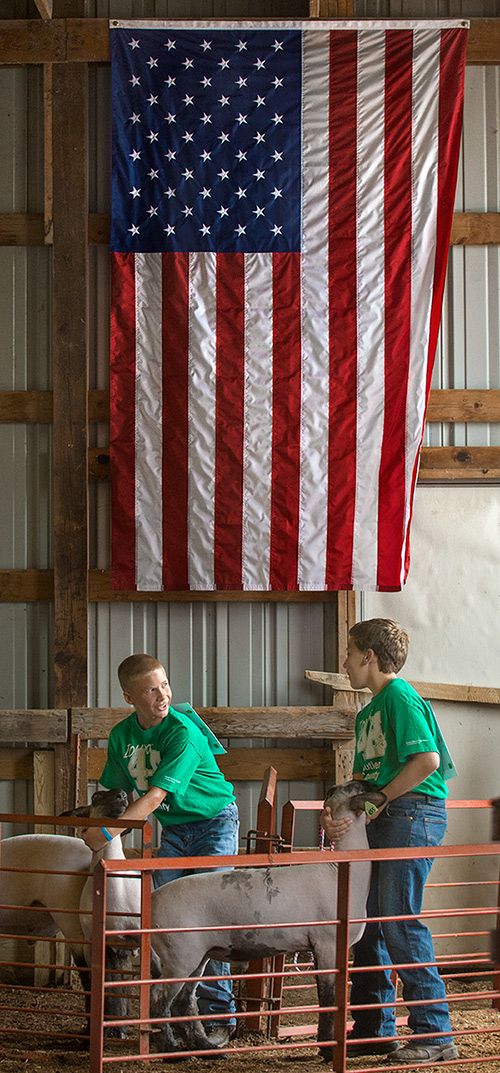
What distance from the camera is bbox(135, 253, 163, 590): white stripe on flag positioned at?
725cm

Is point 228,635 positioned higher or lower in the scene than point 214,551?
lower

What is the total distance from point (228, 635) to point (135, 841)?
4.56ft

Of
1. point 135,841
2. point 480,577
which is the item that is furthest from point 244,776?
point 480,577

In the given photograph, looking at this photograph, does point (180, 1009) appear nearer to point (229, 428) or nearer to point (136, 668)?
point (136, 668)

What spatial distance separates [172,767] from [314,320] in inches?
136

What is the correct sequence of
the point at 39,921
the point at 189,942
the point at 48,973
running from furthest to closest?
A: the point at 48,973 < the point at 39,921 < the point at 189,942

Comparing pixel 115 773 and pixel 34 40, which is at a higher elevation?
pixel 34 40

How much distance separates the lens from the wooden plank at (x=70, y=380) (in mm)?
7281

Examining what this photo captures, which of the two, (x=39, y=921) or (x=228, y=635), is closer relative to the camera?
(x=39, y=921)

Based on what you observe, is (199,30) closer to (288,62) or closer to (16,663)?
(288,62)

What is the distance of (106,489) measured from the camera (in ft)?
24.5

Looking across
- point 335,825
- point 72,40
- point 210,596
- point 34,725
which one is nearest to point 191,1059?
point 335,825

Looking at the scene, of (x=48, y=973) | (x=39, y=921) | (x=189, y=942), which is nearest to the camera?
(x=189, y=942)

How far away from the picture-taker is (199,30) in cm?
733
